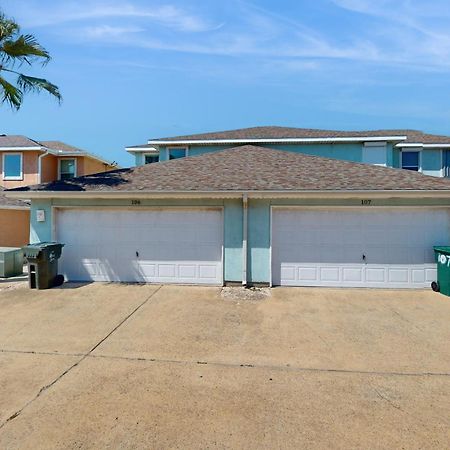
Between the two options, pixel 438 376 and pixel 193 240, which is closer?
pixel 438 376

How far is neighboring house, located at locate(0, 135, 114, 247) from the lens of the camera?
46.2 feet

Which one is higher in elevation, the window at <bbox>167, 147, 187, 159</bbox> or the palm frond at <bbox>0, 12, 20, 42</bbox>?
the palm frond at <bbox>0, 12, 20, 42</bbox>

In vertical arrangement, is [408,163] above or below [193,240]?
above

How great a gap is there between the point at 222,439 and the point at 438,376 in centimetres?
300

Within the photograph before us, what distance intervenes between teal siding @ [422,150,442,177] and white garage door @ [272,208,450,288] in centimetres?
Answer: 980

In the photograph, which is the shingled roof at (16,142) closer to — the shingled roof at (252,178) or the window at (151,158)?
the window at (151,158)

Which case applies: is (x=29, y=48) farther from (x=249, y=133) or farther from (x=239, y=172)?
(x=249, y=133)

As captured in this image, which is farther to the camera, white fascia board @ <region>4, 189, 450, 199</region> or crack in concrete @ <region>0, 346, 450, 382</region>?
white fascia board @ <region>4, 189, 450, 199</region>

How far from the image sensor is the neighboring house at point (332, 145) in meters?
14.2

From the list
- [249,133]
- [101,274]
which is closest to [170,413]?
[101,274]

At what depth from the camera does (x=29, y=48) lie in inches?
380

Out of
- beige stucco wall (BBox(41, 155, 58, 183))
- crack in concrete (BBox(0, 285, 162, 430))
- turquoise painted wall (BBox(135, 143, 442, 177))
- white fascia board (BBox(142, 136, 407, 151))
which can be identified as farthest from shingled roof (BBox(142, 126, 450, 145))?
crack in concrete (BBox(0, 285, 162, 430))

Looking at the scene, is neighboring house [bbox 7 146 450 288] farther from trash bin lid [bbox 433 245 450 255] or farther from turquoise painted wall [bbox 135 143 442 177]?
turquoise painted wall [bbox 135 143 442 177]

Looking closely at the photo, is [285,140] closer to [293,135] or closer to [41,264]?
[293,135]
